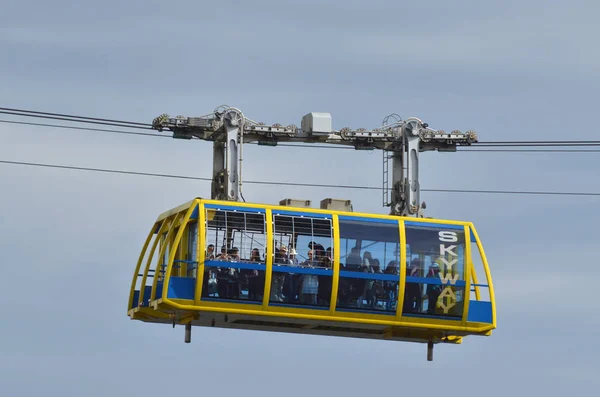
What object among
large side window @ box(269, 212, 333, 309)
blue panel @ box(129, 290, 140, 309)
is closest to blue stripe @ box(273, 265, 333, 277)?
large side window @ box(269, 212, 333, 309)

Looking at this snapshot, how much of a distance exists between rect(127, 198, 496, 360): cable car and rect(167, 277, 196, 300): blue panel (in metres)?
0.03

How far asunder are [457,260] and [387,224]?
2.38 m

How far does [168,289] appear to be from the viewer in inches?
2371

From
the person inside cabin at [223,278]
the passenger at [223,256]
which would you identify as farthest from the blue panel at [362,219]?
the person inside cabin at [223,278]

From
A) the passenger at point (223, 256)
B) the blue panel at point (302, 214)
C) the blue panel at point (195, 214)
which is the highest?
the blue panel at point (302, 214)

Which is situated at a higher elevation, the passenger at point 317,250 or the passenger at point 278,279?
the passenger at point 317,250

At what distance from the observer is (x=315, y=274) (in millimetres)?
61062

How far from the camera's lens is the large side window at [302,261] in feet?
199

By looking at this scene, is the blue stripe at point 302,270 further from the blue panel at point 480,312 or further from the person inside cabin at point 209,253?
the blue panel at point 480,312

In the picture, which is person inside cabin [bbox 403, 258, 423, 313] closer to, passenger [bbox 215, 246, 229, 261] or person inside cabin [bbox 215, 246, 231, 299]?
person inside cabin [bbox 215, 246, 231, 299]

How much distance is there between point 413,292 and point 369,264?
5.17 ft

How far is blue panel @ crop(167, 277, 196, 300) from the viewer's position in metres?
60.2

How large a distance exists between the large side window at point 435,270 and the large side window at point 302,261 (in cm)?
257

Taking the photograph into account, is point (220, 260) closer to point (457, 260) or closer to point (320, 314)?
point (320, 314)
